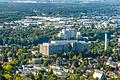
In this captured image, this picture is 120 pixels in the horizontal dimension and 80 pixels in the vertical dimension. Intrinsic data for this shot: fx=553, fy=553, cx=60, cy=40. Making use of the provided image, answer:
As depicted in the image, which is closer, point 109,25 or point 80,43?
point 80,43

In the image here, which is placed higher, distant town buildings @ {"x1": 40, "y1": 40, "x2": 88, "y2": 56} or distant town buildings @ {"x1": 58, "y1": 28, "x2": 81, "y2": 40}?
distant town buildings @ {"x1": 40, "y1": 40, "x2": 88, "y2": 56}

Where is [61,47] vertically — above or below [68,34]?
above

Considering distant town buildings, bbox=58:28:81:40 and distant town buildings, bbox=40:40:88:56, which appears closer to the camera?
distant town buildings, bbox=40:40:88:56

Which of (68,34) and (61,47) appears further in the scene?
(68,34)

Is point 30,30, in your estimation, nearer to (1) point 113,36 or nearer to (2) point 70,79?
(1) point 113,36

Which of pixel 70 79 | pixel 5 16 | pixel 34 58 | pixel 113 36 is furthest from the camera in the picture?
pixel 5 16

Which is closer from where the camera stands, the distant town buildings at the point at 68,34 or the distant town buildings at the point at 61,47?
the distant town buildings at the point at 61,47

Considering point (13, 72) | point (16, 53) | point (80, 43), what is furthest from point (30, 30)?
point (13, 72)

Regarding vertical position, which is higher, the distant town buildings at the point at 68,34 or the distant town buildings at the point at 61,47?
the distant town buildings at the point at 61,47
